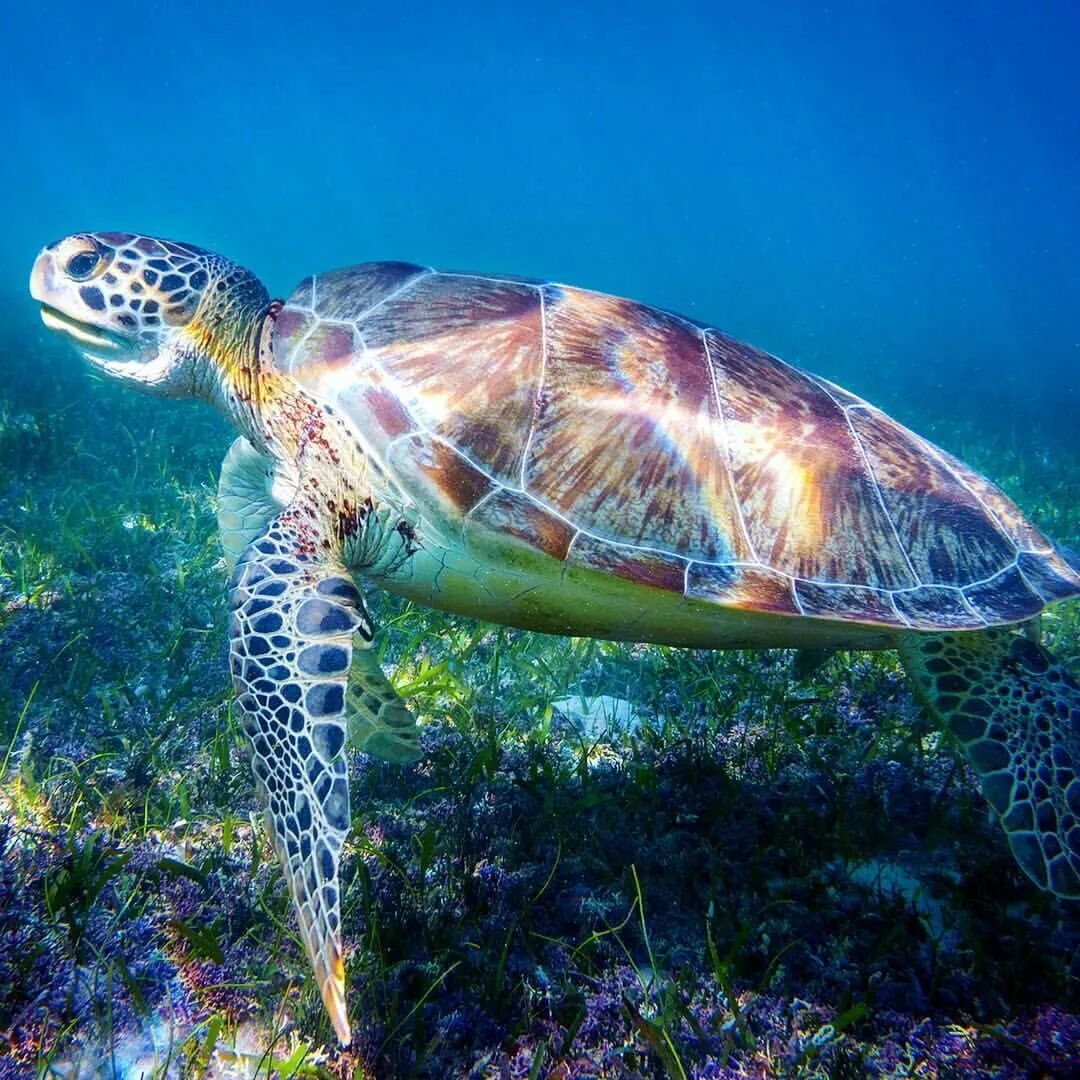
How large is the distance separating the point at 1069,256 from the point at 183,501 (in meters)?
154

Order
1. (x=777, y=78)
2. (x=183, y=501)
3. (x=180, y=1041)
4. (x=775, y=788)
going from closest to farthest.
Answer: (x=180, y=1041), (x=775, y=788), (x=183, y=501), (x=777, y=78)

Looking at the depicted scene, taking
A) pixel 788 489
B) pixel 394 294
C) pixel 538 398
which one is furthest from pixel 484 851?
pixel 394 294

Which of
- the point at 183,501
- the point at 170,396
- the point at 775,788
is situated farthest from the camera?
the point at 183,501

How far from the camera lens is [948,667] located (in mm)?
2902

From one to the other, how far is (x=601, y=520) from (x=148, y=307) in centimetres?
282

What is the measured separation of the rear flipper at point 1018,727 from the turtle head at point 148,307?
153 inches

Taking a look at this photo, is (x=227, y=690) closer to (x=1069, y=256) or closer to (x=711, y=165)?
(x=711, y=165)

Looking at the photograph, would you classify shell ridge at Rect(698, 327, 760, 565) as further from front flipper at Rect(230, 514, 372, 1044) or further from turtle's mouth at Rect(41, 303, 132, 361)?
turtle's mouth at Rect(41, 303, 132, 361)

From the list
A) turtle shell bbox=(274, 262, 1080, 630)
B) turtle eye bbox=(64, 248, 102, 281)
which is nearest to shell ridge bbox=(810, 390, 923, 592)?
turtle shell bbox=(274, 262, 1080, 630)

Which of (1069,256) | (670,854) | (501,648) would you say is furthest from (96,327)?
(1069,256)

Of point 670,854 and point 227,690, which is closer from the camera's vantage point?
point 670,854

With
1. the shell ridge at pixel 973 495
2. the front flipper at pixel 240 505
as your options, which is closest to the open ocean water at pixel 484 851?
the front flipper at pixel 240 505

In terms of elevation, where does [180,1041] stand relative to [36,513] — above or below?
below

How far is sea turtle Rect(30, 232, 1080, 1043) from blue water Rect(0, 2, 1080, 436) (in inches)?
628
